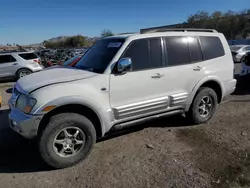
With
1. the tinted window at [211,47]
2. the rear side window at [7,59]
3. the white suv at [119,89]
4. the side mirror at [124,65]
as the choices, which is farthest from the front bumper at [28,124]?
the rear side window at [7,59]

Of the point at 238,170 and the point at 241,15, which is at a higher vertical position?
the point at 241,15

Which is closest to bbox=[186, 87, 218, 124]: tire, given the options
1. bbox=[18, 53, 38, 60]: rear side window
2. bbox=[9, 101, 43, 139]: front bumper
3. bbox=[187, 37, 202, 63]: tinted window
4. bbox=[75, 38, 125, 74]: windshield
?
bbox=[187, 37, 202, 63]: tinted window

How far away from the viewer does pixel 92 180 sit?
3.33 meters

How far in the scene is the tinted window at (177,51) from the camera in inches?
181

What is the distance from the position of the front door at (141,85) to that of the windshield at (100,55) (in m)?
0.22

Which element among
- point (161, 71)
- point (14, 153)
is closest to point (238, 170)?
point (161, 71)

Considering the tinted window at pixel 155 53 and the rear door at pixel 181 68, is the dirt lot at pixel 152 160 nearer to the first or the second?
the rear door at pixel 181 68

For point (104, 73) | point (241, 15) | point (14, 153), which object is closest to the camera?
point (104, 73)

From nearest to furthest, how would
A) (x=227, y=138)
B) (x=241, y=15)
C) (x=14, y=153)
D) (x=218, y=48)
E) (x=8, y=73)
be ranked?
(x=14, y=153)
(x=227, y=138)
(x=218, y=48)
(x=8, y=73)
(x=241, y=15)

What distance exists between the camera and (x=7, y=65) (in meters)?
12.9

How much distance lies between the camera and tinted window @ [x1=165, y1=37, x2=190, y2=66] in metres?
4.60

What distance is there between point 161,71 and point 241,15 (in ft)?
218

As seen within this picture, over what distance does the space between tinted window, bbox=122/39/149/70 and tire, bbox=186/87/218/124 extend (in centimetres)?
137

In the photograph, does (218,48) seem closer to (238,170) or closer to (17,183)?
(238,170)
